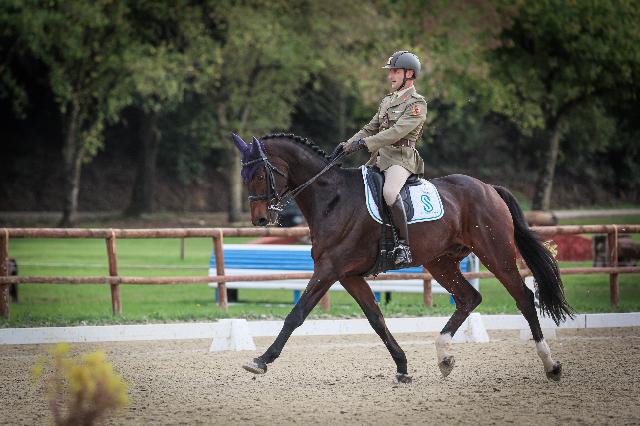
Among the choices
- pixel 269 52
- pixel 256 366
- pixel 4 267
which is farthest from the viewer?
pixel 269 52

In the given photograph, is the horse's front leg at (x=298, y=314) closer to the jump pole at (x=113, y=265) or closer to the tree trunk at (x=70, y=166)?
the jump pole at (x=113, y=265)

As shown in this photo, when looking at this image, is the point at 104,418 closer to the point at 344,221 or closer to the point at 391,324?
the point at 344,221

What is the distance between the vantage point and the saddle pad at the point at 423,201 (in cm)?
881

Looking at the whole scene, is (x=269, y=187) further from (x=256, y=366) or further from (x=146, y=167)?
(x=146, y=167)

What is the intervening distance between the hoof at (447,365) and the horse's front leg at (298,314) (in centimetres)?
114

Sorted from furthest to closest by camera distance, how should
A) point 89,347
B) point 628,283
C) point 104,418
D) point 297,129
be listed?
point 297,129, point 628,283, point 89,347, point 104,418

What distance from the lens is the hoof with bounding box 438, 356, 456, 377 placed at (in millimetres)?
8641

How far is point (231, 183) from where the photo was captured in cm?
3797

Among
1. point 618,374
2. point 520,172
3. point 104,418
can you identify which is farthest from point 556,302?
point 520,172

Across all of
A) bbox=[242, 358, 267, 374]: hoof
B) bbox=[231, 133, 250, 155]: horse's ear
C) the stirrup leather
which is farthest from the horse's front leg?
bbox=[231, 133, 250, 155]: horse's ear

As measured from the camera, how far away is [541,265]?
938 centimetres

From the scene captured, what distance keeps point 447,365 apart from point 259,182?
2127mm

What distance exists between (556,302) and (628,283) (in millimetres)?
10248

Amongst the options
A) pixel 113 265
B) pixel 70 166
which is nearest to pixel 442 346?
pixel 113 265
